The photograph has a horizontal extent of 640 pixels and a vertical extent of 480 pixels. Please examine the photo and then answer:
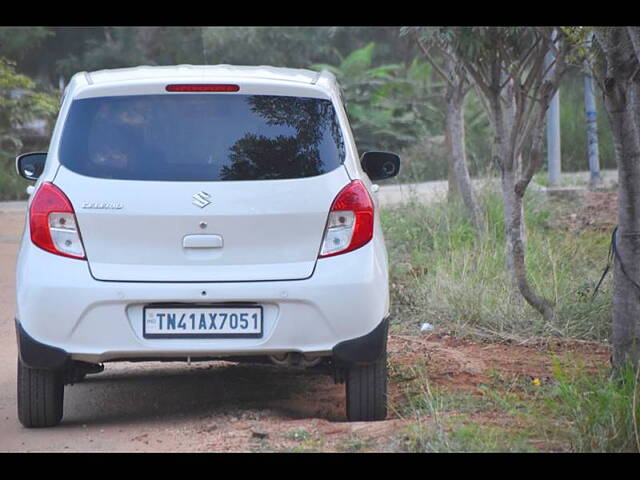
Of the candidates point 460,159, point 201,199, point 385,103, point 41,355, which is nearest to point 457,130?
point 460,159

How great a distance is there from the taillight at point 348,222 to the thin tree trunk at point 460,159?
17.3 ft

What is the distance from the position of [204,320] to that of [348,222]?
2.73ft

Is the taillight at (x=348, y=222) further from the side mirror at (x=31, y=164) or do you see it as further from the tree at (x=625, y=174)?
the side mirror at (x=31, y=164)

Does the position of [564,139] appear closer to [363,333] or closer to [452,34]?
A: [452,34]

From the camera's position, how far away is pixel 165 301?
564cm

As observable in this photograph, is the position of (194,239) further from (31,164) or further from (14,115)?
(14,115)

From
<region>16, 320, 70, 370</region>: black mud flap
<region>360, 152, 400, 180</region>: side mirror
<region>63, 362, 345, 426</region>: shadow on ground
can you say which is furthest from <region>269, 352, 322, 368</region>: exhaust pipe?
<region>360, 152, 400, 180</region>: side mirror

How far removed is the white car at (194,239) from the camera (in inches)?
223

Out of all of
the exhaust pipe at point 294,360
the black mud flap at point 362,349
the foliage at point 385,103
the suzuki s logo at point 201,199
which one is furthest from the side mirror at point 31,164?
the foliage at point 385,103

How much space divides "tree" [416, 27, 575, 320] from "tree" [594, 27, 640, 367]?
2.06 m

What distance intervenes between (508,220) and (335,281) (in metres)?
3.43

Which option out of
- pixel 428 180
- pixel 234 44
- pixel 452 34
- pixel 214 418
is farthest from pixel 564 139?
pixel 214 418

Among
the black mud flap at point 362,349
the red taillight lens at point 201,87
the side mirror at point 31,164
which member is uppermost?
the red taillight lens at point 201,87

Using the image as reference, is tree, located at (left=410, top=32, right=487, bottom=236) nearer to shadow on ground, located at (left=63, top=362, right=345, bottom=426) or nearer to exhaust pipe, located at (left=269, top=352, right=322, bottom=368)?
shadow on ground, located at (left=63, top=362, right=345, bottom=426)
